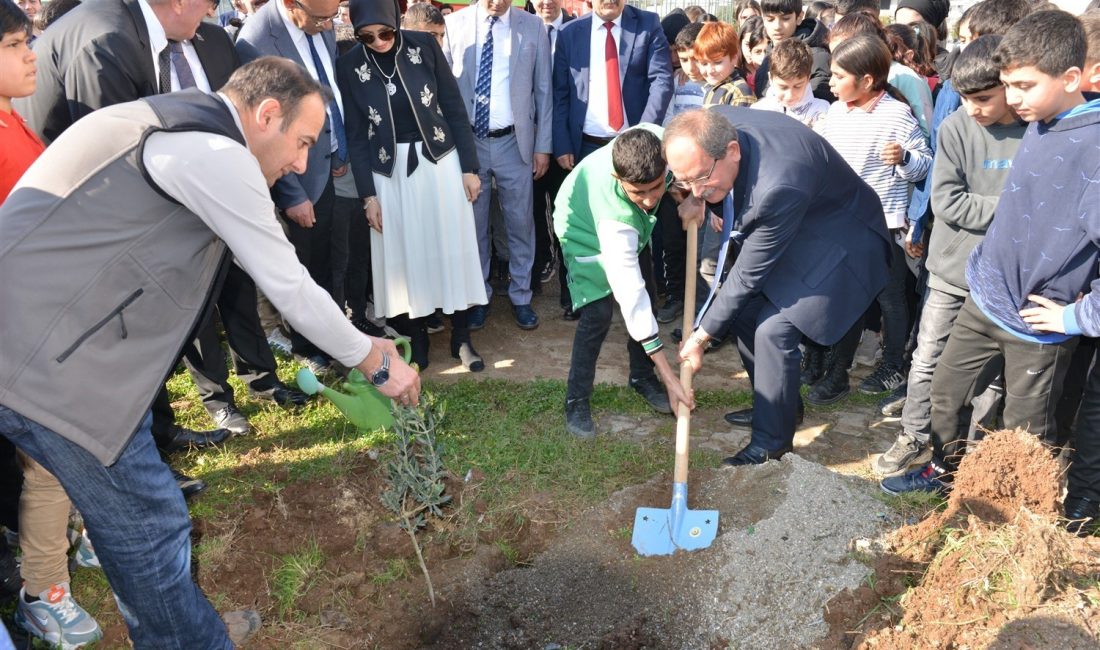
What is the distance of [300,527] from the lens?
11.8ft

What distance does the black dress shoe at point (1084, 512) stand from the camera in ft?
10.6

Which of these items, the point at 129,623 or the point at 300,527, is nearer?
the point at 129,623

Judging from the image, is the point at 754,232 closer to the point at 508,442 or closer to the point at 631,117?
the point at 508,442

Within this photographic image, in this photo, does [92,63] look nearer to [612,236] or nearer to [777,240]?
[612,236]

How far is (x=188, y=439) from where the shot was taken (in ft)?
13.9

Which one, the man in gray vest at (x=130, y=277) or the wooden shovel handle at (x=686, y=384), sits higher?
the man in gray vest at (x=130, y=277)

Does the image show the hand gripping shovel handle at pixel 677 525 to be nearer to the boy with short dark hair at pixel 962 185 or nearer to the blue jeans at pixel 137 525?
the boy with short dark hair at pixel 962 185

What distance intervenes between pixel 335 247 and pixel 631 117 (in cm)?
220

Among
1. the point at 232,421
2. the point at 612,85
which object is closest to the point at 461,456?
the point at 232,421

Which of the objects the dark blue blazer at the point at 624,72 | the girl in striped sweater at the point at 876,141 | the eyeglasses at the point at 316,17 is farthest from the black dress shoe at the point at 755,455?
the eyeglasses at the point at 316,17

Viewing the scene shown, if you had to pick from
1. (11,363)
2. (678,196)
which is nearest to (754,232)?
(678,196)

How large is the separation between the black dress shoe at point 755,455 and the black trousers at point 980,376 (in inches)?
26.6

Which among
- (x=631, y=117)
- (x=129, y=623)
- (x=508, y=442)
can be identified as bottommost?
(x=508, y=442)

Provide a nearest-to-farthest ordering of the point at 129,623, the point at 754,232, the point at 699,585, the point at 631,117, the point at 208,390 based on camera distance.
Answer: the point at 129,623, the point at 699,585, the point at 754,232, the point at 208,390, the point at 631,117
